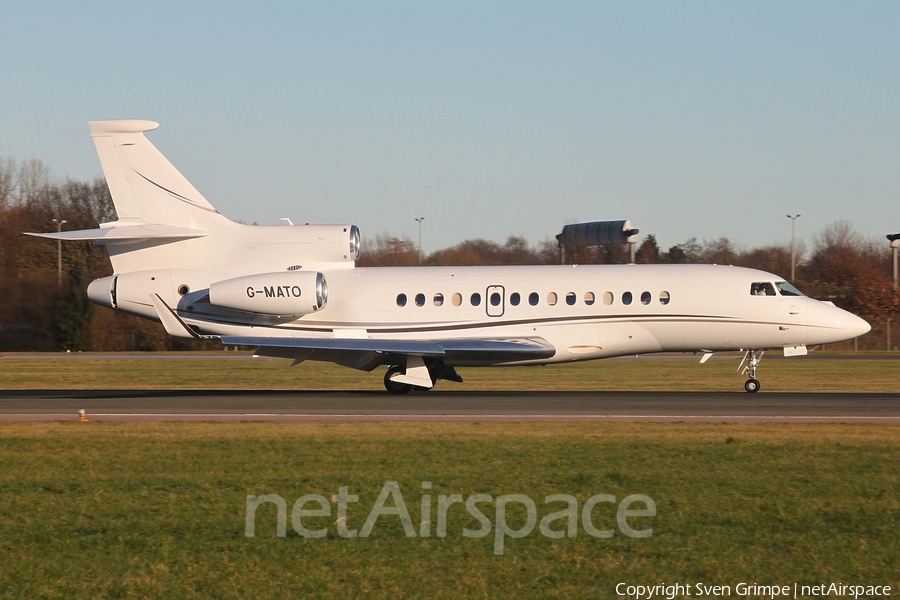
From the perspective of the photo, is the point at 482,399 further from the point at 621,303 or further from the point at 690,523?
the point at 690,523

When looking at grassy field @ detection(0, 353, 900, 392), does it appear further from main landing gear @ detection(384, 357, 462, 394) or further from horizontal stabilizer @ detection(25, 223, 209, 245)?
horizontal stabilizer @ detection(25, 223, 209, 245)

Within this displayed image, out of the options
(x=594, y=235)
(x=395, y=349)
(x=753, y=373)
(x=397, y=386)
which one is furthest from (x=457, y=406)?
(x=594, y=235)

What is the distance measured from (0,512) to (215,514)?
2.34m

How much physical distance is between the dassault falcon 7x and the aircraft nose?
3 cm

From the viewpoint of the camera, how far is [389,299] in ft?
82.7

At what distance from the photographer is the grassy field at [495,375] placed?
28.4 metres

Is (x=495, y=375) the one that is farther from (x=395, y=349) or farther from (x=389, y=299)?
(x=395, y=349)

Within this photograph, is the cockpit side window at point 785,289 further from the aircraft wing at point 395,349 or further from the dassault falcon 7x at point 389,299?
the aircraft wing at point 395,349

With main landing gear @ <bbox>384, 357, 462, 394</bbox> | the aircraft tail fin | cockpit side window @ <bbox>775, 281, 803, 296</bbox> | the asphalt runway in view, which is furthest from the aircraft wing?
cockpit side window @ <bbox>775, 281, 803, 296</bbox>

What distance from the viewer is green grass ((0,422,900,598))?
309 inches

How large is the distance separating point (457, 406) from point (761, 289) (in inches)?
338

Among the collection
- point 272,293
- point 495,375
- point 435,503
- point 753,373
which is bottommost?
point 495,375

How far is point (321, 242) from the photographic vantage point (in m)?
25.8

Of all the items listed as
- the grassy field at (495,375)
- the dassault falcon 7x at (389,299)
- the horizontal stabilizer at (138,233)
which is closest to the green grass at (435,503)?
the dassault falcon 7x at (389,299)
